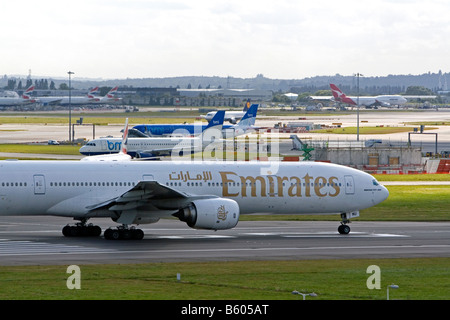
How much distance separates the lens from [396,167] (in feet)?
291

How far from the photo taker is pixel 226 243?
41.1m

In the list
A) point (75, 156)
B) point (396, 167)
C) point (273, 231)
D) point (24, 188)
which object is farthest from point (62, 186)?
point (75, 156)

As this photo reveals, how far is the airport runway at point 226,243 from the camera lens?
3588 cm

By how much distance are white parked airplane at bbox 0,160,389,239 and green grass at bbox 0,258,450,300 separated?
8.00 metres

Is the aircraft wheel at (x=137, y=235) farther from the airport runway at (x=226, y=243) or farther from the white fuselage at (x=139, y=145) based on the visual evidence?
the white fuselage at (x=139, y=145)

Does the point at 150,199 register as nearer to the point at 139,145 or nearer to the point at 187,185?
the point at 187,185

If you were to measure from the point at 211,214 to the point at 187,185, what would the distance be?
3364mm

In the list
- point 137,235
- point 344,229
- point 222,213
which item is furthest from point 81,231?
point 344,229

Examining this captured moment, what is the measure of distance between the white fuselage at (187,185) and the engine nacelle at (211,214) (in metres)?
1.43

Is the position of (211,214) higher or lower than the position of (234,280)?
higher

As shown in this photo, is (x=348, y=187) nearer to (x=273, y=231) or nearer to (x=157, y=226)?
(x=273, y=231)

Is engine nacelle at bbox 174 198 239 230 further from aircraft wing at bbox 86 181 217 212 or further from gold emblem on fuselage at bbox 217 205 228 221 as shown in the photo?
aircraft wing at bbox 86 181 217 212

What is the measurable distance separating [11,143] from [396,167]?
59.1 meters

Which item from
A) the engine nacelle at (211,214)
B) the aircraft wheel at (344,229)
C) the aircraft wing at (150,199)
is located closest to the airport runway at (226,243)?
the aircraft wheel at (344,229)
